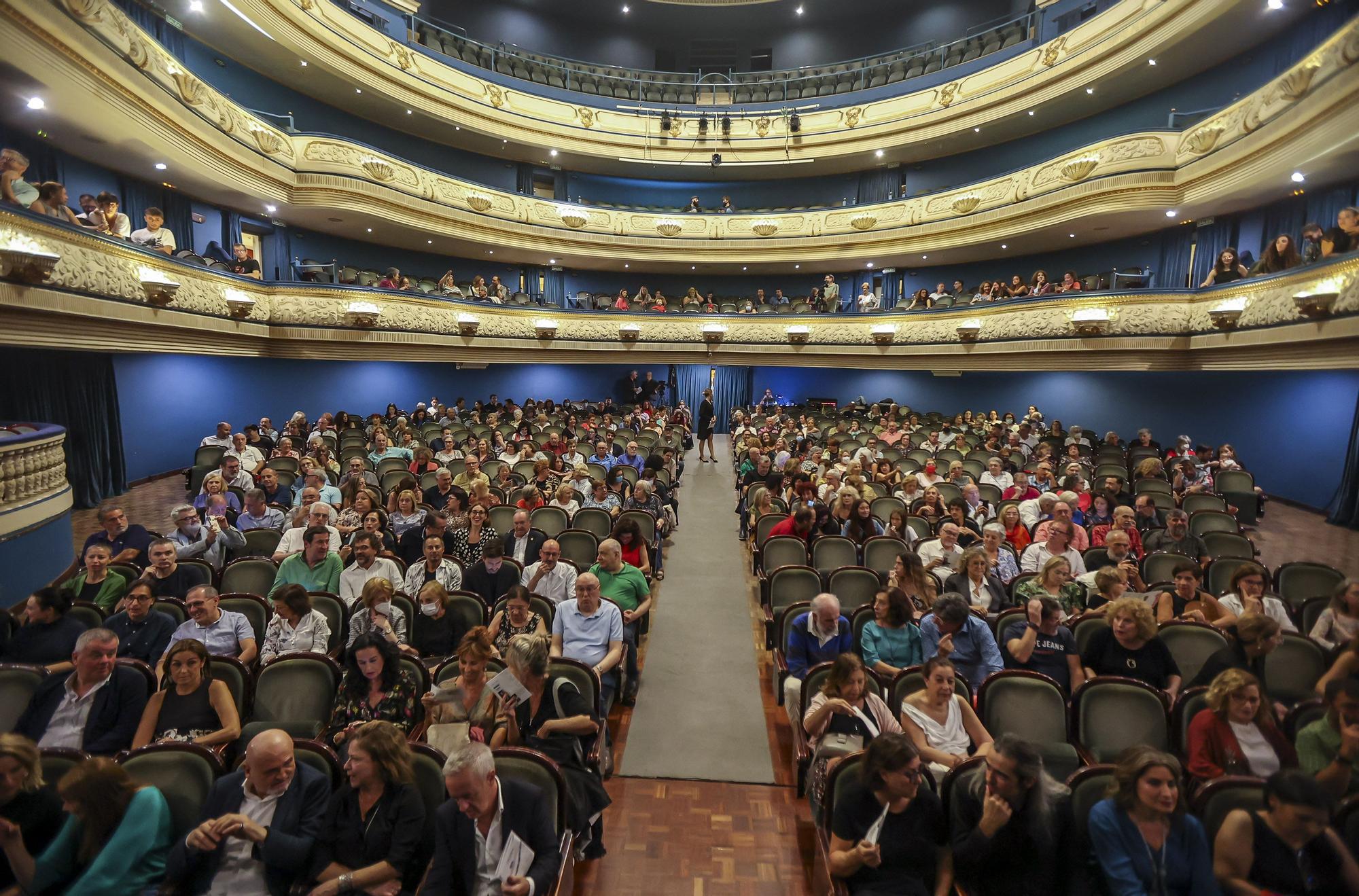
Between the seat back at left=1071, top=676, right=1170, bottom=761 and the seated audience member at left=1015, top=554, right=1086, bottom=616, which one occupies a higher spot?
the seated audience member at left=1015, top=554, right=1086, bottom=616

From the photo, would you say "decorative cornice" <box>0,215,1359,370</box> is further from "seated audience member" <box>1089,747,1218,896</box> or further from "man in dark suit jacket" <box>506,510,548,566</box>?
"seated audience member" <box>1089,747,1218,896</box>

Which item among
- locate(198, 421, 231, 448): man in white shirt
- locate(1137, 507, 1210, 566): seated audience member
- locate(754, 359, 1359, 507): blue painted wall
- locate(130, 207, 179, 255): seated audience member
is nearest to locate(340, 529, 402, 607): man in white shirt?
locate(198, 421, 231, 448): man in white shirt

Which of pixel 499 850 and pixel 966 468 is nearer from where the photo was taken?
pixel 499 850

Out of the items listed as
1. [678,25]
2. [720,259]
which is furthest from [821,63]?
[720,259]

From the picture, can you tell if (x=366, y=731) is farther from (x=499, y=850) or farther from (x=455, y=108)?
(x=455, y=108)

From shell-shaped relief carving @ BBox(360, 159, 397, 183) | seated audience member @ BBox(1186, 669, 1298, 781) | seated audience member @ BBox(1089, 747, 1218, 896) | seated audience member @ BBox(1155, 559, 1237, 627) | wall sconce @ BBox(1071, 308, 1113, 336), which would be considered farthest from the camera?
shell-shaped relief carving @ BBox(360, 159, 397, 183)

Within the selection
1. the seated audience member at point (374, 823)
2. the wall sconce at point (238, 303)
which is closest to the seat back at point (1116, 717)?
the seated audience member at point (374, 823)

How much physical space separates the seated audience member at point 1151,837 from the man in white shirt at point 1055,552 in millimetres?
2951

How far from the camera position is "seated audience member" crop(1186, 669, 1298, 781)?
8.49ft

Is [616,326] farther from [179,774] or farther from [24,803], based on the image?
[24,803]

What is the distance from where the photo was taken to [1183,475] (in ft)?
28.4

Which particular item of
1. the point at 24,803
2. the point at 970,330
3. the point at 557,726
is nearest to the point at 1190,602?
the point at 557,726

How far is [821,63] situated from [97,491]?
23426mm

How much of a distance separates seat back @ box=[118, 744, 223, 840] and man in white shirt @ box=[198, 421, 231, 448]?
763 centimetres
